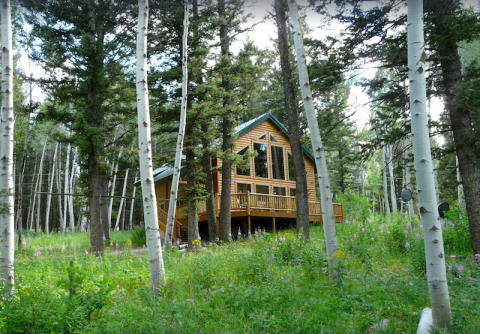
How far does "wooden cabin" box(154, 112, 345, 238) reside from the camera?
1584 cm

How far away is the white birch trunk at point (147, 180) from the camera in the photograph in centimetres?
517

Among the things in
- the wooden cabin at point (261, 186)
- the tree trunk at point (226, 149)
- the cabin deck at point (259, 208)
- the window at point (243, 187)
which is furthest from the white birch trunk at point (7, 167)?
the window at point (243, 187)

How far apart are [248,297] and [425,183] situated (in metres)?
2.49

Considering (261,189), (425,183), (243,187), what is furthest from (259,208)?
(425,183)

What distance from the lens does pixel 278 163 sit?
63.9ft

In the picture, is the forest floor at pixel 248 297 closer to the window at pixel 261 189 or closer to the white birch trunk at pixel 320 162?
the white birch trunk at pixel 320 162

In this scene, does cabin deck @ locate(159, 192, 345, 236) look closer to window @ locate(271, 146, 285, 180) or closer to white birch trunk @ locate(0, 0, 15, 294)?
window @ locate(271, 146, 285, 180)

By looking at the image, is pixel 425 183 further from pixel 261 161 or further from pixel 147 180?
pixel 261 161

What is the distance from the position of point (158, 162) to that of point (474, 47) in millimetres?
16214

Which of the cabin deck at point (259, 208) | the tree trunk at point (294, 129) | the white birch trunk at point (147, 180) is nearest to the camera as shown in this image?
the white birch trunk at point (147, 180)

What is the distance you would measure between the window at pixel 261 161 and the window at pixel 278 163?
0.59 meters

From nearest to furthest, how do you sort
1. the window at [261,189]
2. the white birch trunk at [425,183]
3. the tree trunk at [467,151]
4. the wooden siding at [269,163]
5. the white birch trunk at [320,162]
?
the white birch trunk at [425,183], the white birch trunk at [320,162], the tree trunk at [467,151], the wooden siding at [269,163], the window at [261,189]

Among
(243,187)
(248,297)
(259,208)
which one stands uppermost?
(243,187)

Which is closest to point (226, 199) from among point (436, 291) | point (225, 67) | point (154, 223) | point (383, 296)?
point (225, 67)
